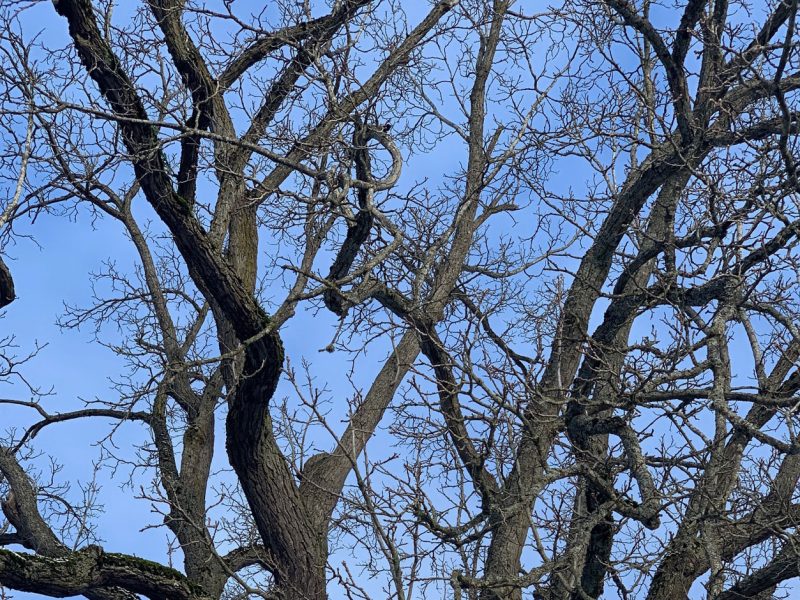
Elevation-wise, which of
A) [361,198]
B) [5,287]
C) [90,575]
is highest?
[5,287]

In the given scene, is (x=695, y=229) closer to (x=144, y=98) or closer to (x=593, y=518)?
(x=593, y=518)

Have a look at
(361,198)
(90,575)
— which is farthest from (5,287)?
(361,198)

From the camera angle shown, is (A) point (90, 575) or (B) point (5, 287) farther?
(B) point (5, 287)

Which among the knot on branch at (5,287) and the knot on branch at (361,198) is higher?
the knot on branch at (5,287)

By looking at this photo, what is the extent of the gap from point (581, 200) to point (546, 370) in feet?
5.52

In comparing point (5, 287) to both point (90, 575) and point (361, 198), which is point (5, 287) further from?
point (361, 198)

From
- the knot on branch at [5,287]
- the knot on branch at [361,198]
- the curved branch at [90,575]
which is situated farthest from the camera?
the knot on branch at [5,287]

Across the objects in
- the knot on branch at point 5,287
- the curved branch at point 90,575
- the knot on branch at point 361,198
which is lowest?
the curved branch at point 90,575

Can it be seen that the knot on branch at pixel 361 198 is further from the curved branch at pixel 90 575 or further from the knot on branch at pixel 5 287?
the knot on branch at pixel 5 287

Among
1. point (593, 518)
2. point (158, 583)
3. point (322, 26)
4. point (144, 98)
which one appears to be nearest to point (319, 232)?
point (322, 26)

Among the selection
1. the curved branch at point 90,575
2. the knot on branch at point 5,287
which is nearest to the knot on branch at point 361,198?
the curved branch at point 90,575

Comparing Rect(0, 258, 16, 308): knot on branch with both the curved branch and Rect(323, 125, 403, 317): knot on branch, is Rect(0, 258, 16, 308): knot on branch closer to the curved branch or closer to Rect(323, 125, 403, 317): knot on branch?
the curved branch

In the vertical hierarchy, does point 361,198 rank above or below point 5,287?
below

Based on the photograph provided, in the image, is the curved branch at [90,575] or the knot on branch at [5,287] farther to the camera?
the knot on branch at [5,287]
